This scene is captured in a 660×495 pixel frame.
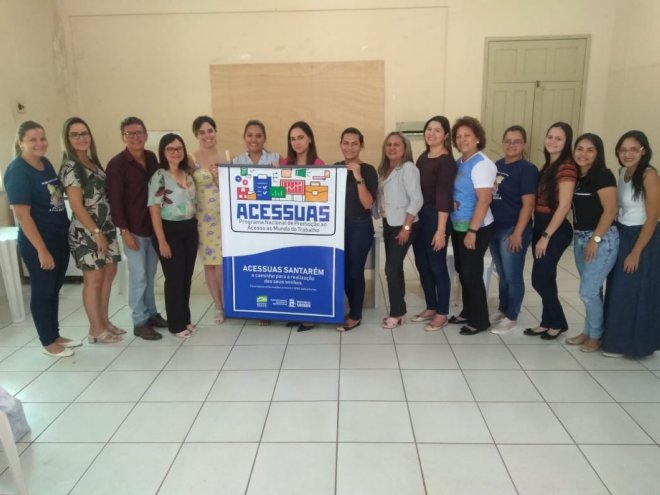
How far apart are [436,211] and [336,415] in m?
1.48

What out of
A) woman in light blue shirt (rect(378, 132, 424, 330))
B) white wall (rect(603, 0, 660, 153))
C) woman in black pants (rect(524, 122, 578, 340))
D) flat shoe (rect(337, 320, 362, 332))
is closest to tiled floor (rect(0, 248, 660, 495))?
flat shoe (rect(337, 320, 362, 332))

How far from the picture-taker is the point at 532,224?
3186 millimetres

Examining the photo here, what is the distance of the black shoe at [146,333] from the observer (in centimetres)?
335

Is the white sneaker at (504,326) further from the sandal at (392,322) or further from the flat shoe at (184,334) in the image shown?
the flat shoe at (184,334)

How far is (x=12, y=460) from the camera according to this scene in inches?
71.4

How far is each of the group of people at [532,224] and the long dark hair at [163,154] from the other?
4.36ft

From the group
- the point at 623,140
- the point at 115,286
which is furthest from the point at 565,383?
the point at 115,286

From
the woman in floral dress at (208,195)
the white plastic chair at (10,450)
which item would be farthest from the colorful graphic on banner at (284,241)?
the white plastic chair at (10,450)

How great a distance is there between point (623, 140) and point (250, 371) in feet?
8.29

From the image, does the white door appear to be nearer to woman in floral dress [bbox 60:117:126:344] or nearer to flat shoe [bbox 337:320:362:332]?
flat shoe [bbox 337:320:362:332]

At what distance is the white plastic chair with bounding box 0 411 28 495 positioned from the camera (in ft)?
5.89

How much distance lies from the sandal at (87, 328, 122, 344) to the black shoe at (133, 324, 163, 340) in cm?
13

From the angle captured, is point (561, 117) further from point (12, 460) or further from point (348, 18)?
point (12, 460)

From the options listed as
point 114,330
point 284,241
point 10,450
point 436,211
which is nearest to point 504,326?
point 436,211
